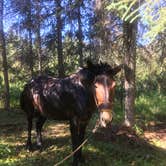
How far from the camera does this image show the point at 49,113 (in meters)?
9.41

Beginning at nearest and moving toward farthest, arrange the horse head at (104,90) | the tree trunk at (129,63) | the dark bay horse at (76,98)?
1. the horse head at (104,90)
2. the dark bay horse at (76,98)
3. the tree trunk at (129,63)

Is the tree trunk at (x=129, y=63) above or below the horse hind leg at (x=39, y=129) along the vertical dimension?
above

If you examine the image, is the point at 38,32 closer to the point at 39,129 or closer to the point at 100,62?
the point at 39,129

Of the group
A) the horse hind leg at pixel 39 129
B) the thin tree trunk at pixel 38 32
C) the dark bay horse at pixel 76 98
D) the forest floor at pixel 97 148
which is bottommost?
the forest floor at pixel 97 148

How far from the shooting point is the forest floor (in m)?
9.11

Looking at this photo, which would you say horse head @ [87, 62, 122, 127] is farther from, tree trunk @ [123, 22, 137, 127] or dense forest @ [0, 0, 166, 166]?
tree trunk @ [123, 22, 137, 127]

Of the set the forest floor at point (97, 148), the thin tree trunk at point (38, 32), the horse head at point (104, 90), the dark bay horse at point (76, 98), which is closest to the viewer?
the horse head at point (104, 90)

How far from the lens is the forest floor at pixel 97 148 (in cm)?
911

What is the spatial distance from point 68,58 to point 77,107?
11.6 m

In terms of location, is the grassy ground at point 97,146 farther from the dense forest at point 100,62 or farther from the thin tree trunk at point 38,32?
the thin tree trunk at point 38,32

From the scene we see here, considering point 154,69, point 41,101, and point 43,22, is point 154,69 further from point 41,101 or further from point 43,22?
point 41,101

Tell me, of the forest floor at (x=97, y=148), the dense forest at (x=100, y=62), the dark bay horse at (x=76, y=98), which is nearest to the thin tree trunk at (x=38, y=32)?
the dense forest at (x=100, y=62)

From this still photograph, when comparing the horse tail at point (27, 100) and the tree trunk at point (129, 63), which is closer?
the horse tail at point (27, 100)

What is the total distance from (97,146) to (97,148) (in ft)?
0.47
